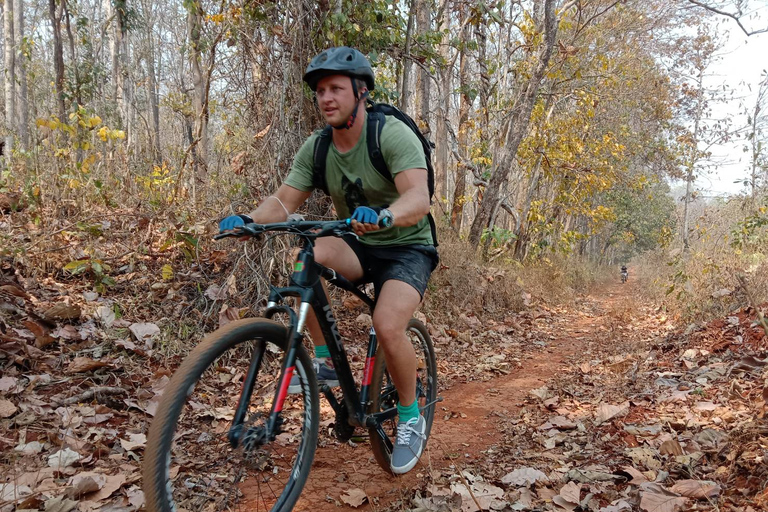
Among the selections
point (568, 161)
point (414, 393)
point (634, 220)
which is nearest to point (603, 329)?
point (568, 161)

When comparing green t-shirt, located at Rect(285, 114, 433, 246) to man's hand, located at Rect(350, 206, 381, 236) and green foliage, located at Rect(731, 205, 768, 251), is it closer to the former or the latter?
man's hand, located at Rect(350, 206, 381, 236)

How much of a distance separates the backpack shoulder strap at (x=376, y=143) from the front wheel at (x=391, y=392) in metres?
1.08

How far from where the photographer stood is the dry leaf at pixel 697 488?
2418 millimetres

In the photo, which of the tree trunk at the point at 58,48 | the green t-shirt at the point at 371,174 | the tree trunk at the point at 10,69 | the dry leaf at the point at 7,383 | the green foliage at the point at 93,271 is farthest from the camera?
the tree trunk at the point at 10,69

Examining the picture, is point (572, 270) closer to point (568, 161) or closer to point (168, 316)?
point (568, 161)

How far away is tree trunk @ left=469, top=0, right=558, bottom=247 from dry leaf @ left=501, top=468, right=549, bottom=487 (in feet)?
25.7

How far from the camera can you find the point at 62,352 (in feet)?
13.0

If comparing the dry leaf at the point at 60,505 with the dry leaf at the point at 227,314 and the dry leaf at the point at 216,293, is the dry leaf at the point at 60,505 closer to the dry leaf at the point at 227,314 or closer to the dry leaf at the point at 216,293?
the dry leaf at the point at 227,314

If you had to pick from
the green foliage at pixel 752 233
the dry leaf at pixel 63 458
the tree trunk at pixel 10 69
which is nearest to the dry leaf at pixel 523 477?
the dry leaf at pixel 63 458

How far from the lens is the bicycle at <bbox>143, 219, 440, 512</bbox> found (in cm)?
199

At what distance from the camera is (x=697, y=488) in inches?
97.6

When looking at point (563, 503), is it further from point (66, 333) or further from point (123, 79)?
point (123, 79)

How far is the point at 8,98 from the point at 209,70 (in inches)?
550

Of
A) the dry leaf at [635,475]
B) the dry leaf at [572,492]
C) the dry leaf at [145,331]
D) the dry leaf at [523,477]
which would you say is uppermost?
the dry leaf at [145,331]
